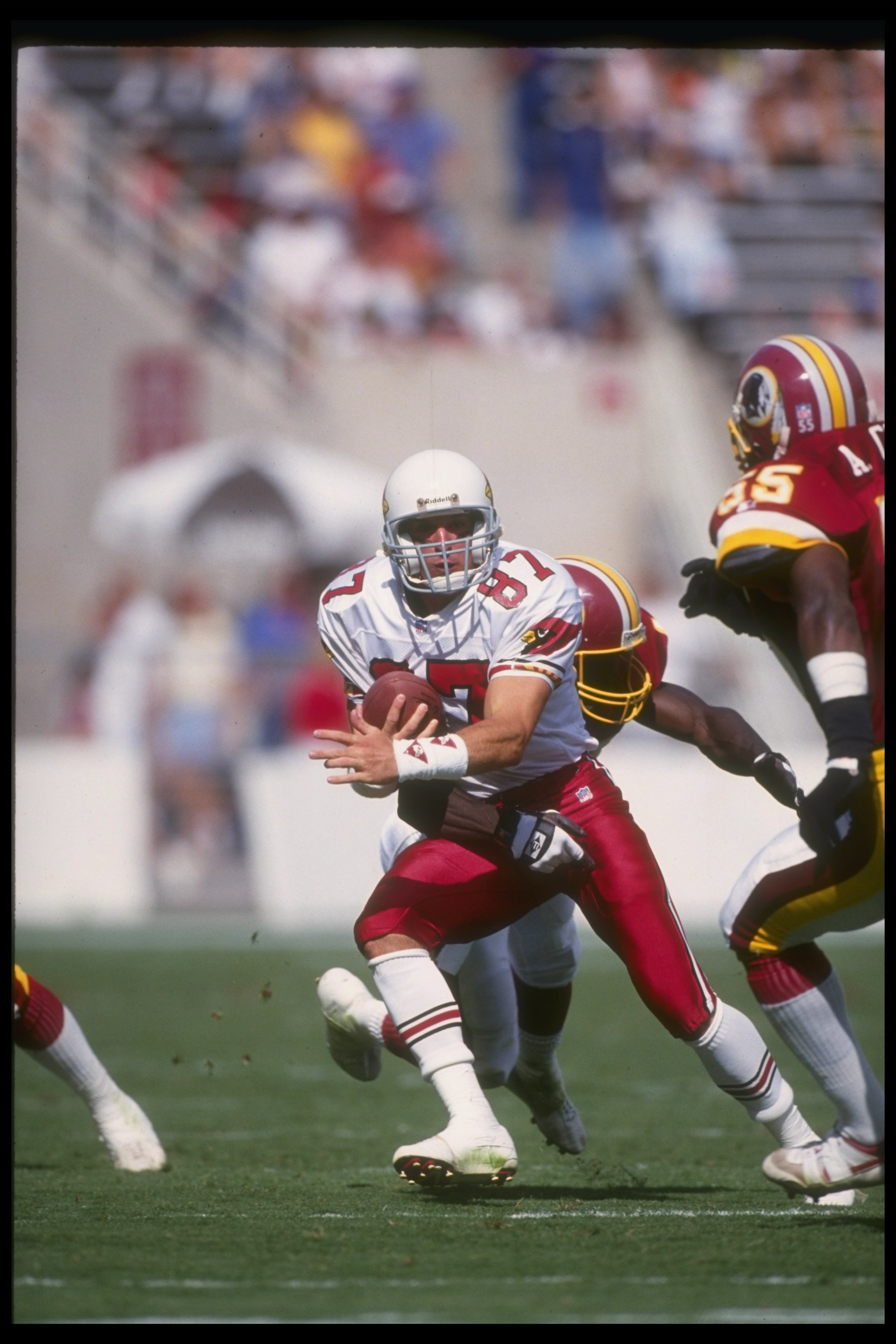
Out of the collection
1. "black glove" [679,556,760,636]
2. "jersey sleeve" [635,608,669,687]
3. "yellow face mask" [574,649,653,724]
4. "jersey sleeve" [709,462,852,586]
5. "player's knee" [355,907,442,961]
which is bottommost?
"player's knee" [355,907,442,961]

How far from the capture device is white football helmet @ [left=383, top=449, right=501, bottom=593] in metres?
4.27

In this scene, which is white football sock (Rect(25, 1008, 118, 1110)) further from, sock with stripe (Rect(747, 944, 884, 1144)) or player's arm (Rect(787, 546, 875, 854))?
player's arm (Rect(787, 546, 875, 854))

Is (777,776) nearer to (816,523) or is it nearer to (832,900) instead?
(832,900)

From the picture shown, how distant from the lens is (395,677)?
4.20m

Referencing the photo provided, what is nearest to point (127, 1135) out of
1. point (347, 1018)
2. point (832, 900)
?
point (347, 1018)

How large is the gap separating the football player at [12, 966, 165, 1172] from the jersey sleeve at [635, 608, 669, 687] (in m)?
1.62

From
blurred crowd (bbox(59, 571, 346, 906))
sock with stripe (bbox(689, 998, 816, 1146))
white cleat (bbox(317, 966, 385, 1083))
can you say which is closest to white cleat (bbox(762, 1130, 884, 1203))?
sock with stripe (bbox(689, 998, 816, 1146))

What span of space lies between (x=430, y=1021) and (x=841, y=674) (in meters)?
1.15

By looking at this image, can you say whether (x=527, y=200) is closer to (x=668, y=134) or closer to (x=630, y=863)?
(x=668, y=134)

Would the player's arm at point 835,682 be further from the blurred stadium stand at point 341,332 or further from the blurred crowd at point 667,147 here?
the blurred crowd at point 667,147

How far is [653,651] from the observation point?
4672 mm

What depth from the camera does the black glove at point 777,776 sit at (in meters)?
4.40
